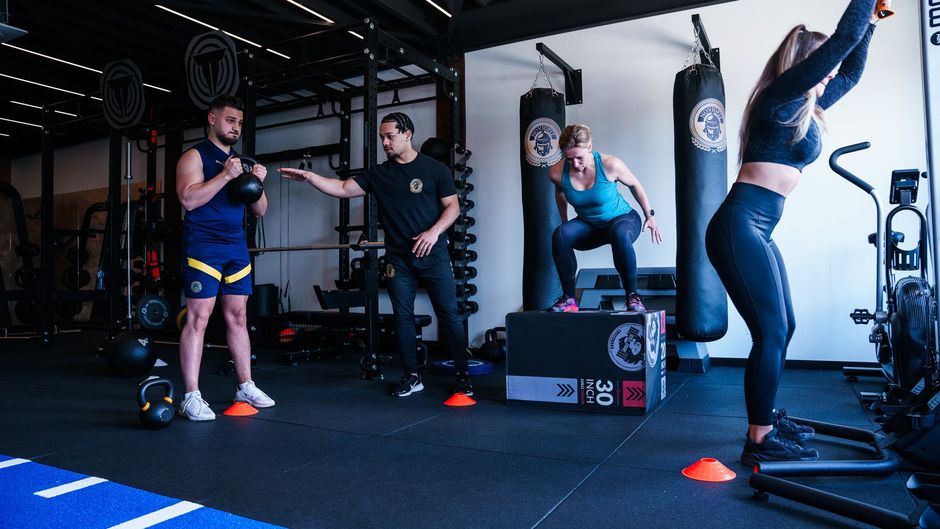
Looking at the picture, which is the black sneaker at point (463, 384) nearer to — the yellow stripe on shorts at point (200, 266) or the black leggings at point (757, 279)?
the yellow stripe on shorts at point (200, 266)

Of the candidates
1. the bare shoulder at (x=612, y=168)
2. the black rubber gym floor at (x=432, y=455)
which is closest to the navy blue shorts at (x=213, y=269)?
the black rubber gym floor at (x=432, y=455)

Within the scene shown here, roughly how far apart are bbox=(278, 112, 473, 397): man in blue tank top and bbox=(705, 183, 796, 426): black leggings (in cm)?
158

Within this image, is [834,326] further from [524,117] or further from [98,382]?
[98,382]

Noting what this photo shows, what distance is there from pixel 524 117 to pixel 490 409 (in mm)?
2449

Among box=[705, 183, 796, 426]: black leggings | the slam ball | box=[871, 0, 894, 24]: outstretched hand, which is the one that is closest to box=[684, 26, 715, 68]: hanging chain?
box=[871, 0, 894, 24]: outstretched hand

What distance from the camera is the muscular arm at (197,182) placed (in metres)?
2.63

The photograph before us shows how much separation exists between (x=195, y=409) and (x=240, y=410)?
23 centimetres

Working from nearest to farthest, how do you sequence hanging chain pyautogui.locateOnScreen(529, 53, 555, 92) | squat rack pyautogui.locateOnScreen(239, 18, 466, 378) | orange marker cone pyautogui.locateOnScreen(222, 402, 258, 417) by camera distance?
orange marker cone pyautogui.locateOnScreen(222, 402, 258, 417), squat rack pyautogui.locateOnScreen(239, 18, 466, 378), hanging chain pyautogui.locateOnScreen(529, 53, 555, 92)

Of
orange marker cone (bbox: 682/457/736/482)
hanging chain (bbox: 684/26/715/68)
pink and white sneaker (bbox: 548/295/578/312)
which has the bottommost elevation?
orange marker cone (bbox: 682/457/736/482)

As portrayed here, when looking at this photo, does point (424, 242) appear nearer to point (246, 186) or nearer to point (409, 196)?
point (409, 196)

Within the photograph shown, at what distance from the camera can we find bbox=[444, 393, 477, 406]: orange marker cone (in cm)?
309

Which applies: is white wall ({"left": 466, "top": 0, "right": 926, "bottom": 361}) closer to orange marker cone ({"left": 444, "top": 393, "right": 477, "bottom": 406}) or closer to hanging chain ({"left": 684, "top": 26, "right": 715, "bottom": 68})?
hanging chain ({"left": 684, "top": 26, "right": 715, "bottom": 68})

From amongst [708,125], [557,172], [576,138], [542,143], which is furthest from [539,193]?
[576,138]

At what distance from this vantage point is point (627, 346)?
9.12 ft
